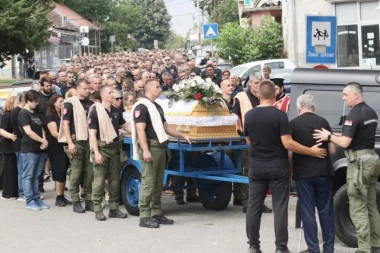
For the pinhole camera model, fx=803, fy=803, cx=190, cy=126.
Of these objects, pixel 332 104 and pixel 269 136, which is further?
pixel 332 104

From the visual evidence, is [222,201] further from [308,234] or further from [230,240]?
[308,234]

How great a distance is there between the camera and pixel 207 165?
11.6 metres

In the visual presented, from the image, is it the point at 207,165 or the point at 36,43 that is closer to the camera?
the point at 207,165

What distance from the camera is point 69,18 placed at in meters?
84.8

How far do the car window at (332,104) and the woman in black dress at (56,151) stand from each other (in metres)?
4.85

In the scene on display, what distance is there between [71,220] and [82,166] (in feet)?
3.40

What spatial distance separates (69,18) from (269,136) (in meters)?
78.3

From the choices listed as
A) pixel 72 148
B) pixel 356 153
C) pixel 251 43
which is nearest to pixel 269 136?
pixel 356 153

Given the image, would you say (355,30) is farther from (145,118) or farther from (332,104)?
(332,104)

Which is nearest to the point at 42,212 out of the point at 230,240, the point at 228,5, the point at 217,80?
the point at 230,240

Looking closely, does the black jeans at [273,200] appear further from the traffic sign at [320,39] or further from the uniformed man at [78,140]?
the traffic sign at [320,39]

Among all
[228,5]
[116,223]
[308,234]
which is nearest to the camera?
[308,234]

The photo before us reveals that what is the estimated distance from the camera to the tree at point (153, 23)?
126800 millimetres

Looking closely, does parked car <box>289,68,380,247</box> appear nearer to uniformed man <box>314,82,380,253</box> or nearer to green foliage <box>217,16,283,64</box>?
uniformed man <box>314,82,380,253</box>
